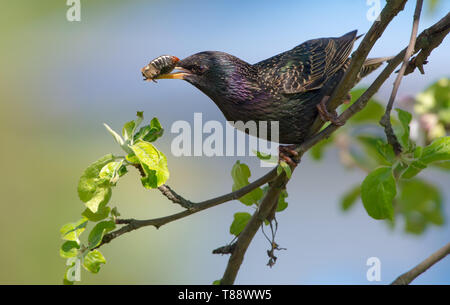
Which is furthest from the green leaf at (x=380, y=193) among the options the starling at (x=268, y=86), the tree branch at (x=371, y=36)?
the starling at (x=268, y=86)

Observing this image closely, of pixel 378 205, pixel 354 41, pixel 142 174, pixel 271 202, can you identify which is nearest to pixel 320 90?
pixel 354 41

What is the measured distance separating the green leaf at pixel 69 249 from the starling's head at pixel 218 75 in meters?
0.94

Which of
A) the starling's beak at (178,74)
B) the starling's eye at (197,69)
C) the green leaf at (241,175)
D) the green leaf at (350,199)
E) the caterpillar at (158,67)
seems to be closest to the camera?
the green leaf at (241,175)

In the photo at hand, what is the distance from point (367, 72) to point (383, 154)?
1214mm

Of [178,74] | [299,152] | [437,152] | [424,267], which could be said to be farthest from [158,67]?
[424,267]

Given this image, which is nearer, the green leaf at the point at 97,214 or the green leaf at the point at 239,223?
the green leaf at the point at 97,214

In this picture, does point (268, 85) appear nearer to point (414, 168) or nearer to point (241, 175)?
point (241, 175)

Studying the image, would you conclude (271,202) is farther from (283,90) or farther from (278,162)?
(283,90)

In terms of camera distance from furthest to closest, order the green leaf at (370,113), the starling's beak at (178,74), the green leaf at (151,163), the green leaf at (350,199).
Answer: the green leaf at (350,199)
the green leaf at (370,113)
the starling's beak at (178,74)
the green leaf at (151,163)

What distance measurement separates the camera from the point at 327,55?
2.66m

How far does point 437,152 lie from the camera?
149cm

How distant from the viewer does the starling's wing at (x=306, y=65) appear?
2.44 meters

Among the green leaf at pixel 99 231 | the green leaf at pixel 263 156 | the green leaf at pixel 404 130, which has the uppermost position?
the green leaf at pixel 404 130

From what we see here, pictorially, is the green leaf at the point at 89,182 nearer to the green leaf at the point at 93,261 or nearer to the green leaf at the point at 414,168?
the green leaf at the point at 93,261
